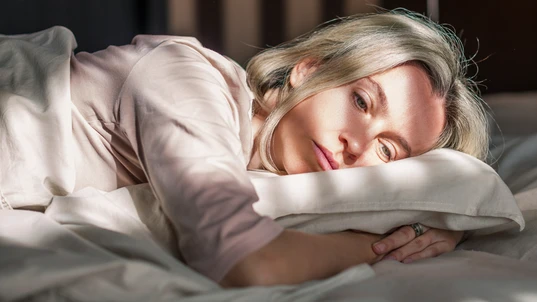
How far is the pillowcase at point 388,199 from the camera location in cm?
122

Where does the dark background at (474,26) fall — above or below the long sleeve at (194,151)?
below

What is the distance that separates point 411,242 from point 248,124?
13.9 inches

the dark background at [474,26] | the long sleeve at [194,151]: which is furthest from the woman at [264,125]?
the dark background at [474,26]

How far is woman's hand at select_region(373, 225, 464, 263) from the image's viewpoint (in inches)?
48.5

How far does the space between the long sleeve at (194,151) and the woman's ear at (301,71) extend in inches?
8.5

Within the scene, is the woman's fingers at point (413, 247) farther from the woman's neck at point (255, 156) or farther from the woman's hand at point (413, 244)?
the woman's neck at point (255, 156)

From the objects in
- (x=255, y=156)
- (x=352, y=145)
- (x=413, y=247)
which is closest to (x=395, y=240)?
(x=413, y=247)

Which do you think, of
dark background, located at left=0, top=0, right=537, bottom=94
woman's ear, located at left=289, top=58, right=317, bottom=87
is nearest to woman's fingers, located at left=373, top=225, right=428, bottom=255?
woman's ear, located at left=289, top=58, right=317, bottom=87

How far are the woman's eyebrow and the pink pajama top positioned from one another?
230mm

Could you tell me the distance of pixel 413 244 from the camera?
4.13 feet

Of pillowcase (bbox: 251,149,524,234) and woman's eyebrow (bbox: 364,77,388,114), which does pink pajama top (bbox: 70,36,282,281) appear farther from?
woman's eyebrow (bbox: 364,77,388,114)

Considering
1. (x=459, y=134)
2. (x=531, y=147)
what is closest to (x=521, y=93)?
(x=531, y=147)

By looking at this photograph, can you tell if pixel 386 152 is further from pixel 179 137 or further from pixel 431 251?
pixel 179 137

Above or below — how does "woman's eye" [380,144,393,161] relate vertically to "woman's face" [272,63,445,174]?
below
